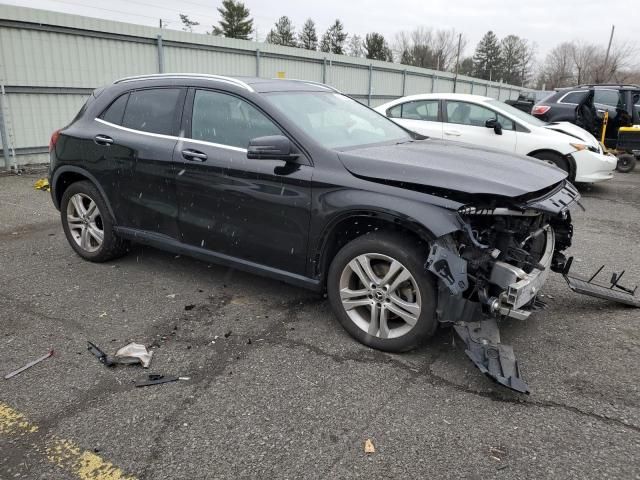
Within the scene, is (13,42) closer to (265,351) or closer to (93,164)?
(93,164)

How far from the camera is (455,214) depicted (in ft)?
9.86

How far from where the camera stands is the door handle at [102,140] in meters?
4.52

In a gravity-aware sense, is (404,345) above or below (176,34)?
below

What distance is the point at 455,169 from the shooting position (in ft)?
10.5

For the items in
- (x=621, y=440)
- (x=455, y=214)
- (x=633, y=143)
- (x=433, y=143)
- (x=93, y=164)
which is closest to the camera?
(x=621, y=440)

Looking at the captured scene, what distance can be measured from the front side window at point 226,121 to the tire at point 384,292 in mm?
1097

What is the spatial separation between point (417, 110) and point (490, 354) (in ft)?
22.6

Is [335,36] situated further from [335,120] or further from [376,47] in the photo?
[335,120]

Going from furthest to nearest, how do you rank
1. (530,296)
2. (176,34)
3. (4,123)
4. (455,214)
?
(176,34) → (4,123) → (530,296) → (455,214)

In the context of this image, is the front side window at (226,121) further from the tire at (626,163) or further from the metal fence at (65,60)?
the tire at (626,163)

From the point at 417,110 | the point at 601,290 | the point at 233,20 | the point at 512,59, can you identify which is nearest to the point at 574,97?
the point at 417,110

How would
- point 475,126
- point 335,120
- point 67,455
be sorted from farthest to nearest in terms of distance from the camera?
point 475,126 → point 335,120 → point 67,455

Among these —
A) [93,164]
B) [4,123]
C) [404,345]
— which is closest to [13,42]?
[4,123]

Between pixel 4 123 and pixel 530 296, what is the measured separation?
9745 mm
